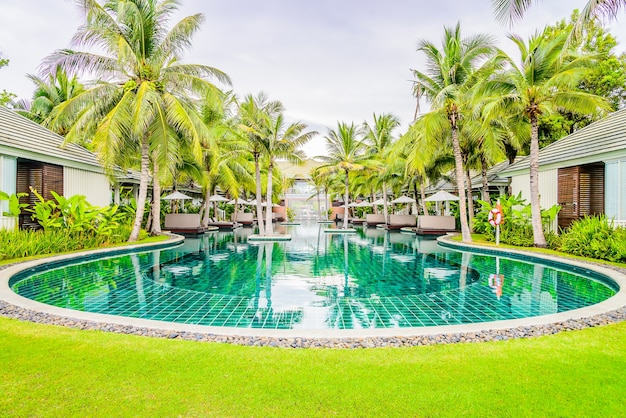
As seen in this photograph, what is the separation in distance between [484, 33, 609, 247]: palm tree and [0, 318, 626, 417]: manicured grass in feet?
32.2

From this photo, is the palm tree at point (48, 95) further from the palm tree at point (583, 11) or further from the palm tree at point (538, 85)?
the palm tree at point (583, 11)

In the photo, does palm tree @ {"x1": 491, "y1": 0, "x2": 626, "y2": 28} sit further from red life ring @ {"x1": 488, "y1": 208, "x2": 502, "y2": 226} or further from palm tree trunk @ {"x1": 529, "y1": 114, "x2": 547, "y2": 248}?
red life ring @ {"x1": 488, "y1": 208, "x2": 502, "y2": 226}

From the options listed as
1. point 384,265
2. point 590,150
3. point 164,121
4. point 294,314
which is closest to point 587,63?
point 590,150

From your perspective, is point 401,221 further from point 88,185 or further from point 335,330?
point 335,330

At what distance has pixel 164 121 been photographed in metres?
13.4

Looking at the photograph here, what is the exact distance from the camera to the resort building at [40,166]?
1123 cm

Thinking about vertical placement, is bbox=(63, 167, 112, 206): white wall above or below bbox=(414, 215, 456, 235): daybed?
above

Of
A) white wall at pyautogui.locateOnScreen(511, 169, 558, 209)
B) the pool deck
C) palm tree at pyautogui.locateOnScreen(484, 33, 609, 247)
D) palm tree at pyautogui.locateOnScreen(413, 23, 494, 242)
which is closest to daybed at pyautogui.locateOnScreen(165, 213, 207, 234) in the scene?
palm tree at pyautogui.locateOnScreen(413, 23, 494, 242)

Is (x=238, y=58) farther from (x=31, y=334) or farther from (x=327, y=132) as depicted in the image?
(x=31, y=334)

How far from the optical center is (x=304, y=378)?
3.15 meters

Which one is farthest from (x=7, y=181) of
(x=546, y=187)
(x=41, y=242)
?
(x=546, y=187)

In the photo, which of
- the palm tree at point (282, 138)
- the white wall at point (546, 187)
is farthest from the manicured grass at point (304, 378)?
the palm tree at point (282, 138)

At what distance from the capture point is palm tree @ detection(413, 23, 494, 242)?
1373 cm

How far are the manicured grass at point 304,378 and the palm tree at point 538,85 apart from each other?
982cm
